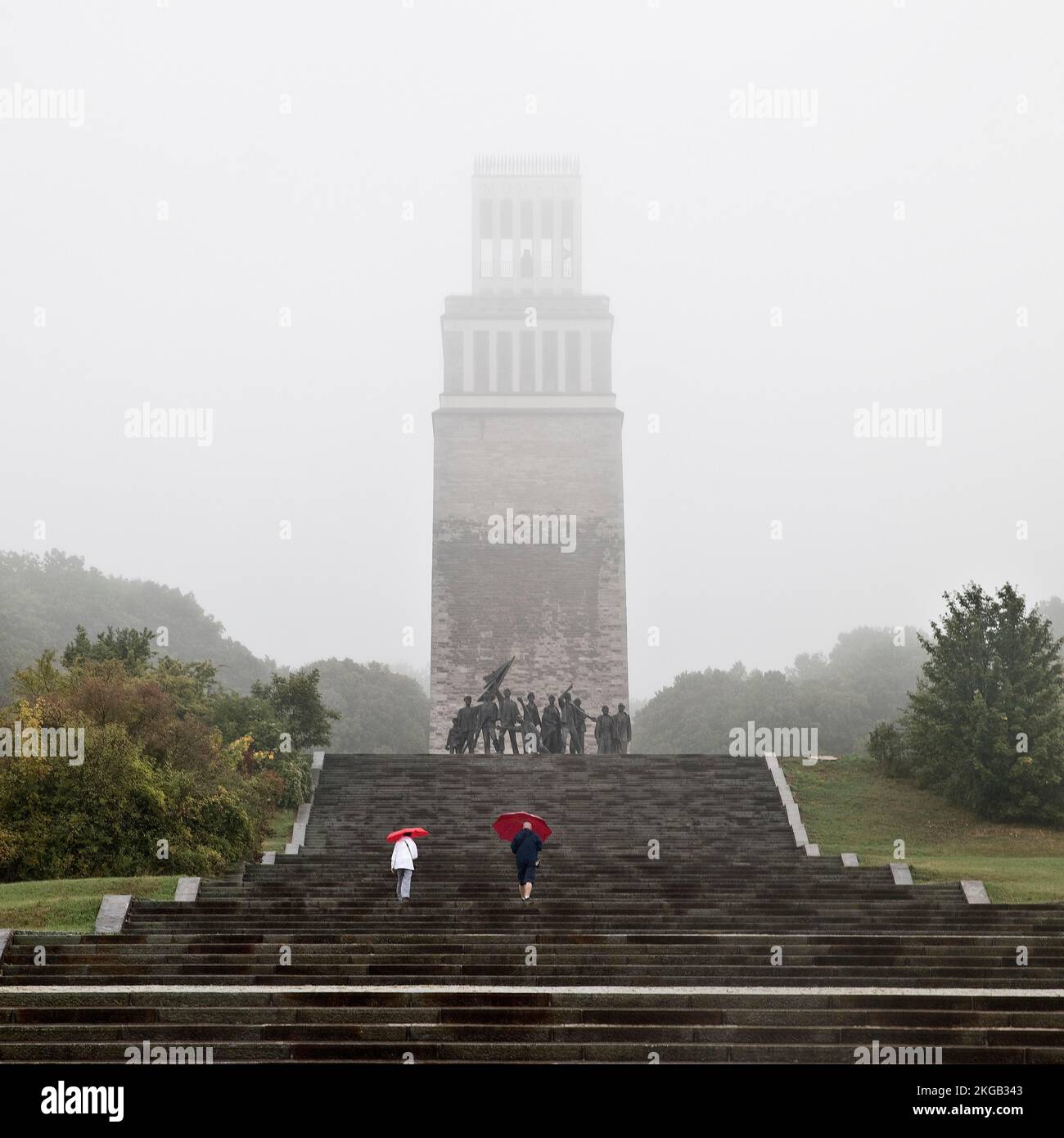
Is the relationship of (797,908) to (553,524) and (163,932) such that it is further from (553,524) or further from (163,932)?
(553,524)

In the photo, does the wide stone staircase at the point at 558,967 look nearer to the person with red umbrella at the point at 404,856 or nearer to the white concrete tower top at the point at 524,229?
the person with red umbrella at the point at 404,856

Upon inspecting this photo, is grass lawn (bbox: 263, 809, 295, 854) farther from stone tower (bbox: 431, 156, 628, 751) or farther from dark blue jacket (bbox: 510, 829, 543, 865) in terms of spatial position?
stone tower (bbox: 431, 156, 628, 751)

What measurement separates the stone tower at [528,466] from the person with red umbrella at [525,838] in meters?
22.3

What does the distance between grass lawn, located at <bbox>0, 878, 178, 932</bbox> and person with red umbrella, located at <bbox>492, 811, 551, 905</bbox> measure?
3835 millimetres

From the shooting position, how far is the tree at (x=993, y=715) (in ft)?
81.6

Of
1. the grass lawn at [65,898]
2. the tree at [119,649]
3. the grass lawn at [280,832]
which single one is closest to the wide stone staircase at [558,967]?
the grass lawn at [65,898]

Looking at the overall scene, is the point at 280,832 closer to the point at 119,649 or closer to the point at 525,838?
the point at 525,838

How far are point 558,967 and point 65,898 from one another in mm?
5792

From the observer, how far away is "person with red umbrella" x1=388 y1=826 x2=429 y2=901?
1609cm

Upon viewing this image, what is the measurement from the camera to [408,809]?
23.4m

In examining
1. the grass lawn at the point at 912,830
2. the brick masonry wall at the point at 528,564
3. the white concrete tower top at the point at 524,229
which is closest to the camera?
the grass lawn at the point at 912,830

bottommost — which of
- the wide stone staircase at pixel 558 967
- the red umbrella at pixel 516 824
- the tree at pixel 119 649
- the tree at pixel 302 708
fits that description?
the wide stone staircase at pixel 558 967
